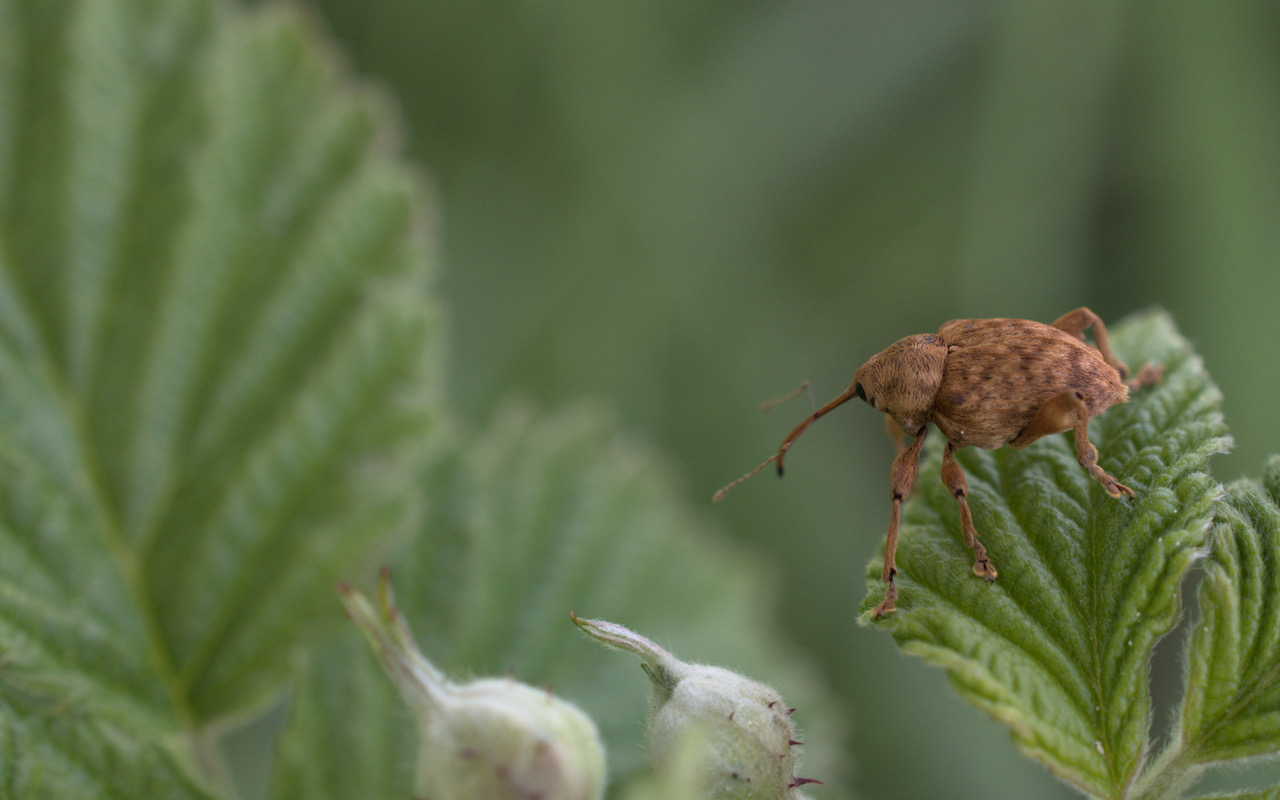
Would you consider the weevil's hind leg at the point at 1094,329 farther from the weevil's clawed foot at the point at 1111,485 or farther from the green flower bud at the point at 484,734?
the green flower bud at the point at 484,734

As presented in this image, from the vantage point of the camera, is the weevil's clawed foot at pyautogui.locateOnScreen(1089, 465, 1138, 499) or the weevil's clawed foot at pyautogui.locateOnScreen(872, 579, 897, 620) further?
the weevil's clawed foot at pyautogui.locateOnScreen(1089, 465, 1138, 499)

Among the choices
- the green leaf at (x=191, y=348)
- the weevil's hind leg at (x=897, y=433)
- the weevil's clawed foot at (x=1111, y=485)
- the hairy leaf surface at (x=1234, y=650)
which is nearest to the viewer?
the hairy leaf surface at (x=1234, y=650)

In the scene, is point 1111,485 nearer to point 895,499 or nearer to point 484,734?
point 895,499

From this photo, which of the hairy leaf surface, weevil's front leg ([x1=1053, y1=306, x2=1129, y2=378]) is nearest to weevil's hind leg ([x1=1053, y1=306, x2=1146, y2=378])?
weevil's front leg ([x1=1053, y1=306, x2=1129, y2=378])

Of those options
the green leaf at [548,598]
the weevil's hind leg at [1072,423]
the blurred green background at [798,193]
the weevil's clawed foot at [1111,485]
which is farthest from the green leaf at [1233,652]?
the blurred green background at [798,193]

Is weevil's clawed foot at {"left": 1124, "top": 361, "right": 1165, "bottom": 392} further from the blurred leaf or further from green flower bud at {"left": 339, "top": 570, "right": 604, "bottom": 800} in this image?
green flower bud at {"left": 339, "top": 570, "right": 604, "bottom": 800}

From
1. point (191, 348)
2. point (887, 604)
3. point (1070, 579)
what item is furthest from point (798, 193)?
point (887, 604)

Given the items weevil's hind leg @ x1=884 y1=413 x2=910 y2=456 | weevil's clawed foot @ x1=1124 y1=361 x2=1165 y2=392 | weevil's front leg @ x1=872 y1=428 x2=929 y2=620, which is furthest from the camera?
weevil's hind leg @ x1=884 y1=413 x2=910 y2=456
